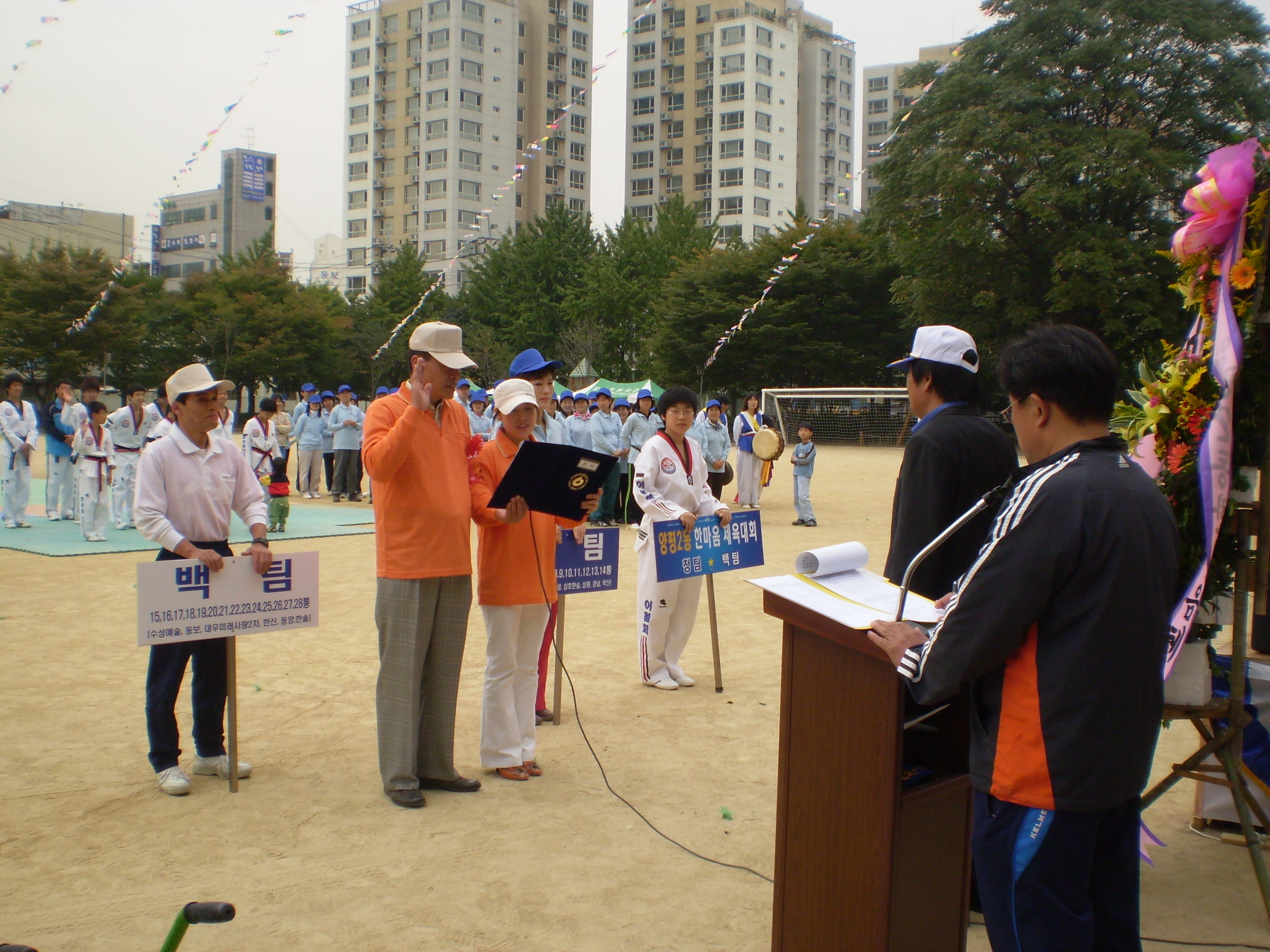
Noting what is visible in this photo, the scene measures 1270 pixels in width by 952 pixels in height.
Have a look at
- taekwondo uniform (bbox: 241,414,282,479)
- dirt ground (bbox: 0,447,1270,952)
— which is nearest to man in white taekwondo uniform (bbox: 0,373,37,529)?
taekwondo uniform (bbox: 241,414,282,479)

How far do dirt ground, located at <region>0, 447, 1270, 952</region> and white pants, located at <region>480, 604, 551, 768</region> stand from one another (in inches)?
6.5

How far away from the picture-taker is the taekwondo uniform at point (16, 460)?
12242mm

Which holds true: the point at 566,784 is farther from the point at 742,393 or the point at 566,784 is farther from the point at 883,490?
the point at 742,393

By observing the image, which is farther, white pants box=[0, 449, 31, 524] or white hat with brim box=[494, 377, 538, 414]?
white pants box=[0, 449, 31, 524]

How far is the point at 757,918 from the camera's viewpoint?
3271 mm

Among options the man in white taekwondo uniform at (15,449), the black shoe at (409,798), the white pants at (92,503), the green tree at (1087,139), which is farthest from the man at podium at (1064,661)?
the green tree at (1087,139)

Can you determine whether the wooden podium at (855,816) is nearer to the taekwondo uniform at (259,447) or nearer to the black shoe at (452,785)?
the black shoe at (452,785)

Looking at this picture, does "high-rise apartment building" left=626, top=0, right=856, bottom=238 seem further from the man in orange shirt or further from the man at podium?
the man at podium

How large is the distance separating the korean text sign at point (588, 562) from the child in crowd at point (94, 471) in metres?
8.31

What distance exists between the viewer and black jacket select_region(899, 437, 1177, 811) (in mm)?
2002

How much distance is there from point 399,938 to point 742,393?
4337 cm

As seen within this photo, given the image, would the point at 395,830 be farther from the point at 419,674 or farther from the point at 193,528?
the point at 193,528

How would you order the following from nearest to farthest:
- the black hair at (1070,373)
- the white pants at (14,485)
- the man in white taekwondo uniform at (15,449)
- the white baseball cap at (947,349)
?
the black hair at (1070,373), the white baseball cap at (947,349), the man in white taekwondo uniform at (15,449), the white pants at (14,485)

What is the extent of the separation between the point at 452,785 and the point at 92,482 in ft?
29.6
